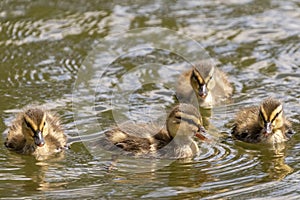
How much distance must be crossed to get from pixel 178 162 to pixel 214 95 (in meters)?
1.85

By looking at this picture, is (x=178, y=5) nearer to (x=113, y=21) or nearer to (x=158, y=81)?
(x=113, y=21)

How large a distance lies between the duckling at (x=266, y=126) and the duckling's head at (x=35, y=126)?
4.91ft

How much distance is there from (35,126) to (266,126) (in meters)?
1.71

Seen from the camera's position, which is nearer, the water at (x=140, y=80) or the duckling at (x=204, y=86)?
the water at (x=140, y=80)

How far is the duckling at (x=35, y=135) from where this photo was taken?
5867 mm

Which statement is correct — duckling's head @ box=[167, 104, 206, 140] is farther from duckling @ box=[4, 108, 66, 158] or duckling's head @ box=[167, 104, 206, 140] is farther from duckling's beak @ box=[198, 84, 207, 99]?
duckling's beak @ box=[198, 84, 207, 99]

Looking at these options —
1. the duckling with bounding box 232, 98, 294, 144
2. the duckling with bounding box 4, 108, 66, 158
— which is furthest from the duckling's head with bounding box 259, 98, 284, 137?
the duckling with bounding box 4, 108, 66, 158

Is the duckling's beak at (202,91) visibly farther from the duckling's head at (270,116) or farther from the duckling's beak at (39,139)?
the duckling's beak at (39,139)

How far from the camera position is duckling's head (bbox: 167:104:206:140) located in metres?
5.85

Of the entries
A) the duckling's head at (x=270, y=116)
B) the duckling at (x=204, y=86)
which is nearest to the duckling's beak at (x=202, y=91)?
the duckling at (x=204, y=86)

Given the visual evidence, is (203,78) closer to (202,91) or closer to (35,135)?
(202,91)

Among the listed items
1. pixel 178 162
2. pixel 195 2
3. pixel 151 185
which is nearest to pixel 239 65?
pixel 195 2

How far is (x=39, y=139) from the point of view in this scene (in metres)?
5.84

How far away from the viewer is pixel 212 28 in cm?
898
